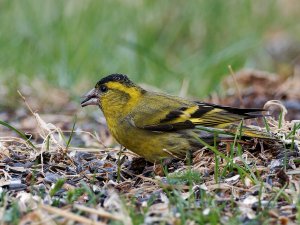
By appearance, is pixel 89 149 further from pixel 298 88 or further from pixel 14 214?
pixel 298 88

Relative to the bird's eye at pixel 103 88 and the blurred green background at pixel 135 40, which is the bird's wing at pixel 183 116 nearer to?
the bird's eye at pixel 103 88

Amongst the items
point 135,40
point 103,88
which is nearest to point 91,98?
point 103,88

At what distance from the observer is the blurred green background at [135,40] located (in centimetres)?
931

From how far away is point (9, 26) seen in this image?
10133 mm

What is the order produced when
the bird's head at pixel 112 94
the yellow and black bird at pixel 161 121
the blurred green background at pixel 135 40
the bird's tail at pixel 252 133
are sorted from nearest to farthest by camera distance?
the bird's tail at pixel 252 133, the yellow and black bird at pixel 161 121, the bird's head at pixel 112 94, the blurred green background at pixel 135 40

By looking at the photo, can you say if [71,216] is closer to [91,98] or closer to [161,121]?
[161,121]

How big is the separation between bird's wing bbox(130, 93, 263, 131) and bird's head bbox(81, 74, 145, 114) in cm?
22

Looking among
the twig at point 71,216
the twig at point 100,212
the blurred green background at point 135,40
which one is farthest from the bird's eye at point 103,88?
the blurred green background at point 135,40

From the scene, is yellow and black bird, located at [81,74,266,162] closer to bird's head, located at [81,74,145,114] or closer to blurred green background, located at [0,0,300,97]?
bird's head, located at [81,74,145,114]

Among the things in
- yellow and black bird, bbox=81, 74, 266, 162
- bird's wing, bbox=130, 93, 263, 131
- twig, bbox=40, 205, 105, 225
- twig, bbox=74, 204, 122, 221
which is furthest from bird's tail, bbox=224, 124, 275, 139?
twig, bbox=40, 205, 105, 225

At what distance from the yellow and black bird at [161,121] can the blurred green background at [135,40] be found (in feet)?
9.69

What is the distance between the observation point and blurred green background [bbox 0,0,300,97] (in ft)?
30.6

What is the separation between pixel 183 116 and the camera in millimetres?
5758

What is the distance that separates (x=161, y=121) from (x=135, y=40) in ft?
15.8
